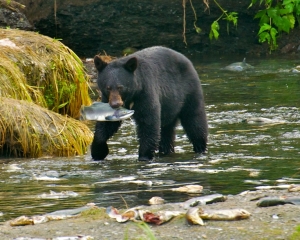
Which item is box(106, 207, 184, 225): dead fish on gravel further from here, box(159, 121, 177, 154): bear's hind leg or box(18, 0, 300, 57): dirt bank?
box(18, 0, 300, 57): dirt bank

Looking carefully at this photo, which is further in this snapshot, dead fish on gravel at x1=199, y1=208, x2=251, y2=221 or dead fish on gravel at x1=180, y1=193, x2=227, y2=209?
dead fish on gravel at x1=180, y1=193, x2=227, y2=209

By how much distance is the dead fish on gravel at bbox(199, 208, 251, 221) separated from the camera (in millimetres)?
4750

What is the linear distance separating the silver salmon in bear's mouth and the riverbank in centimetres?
258

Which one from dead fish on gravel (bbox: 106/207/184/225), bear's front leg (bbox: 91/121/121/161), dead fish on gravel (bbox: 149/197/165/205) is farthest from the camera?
bear's front leg (bbox: 91/121/121/161)

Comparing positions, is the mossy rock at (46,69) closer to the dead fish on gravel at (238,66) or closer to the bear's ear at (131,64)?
the bear's ear at (131,64)

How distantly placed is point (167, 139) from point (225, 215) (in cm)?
413

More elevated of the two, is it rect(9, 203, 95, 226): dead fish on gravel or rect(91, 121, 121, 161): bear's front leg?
rect(9, 203, 95, 226): dead fish on gravel

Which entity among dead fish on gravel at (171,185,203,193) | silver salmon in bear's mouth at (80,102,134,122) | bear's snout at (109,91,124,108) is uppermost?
bear's snout at (109,91,124,108)

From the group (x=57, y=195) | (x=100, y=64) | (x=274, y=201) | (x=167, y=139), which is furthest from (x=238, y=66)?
(x=274, y=201)

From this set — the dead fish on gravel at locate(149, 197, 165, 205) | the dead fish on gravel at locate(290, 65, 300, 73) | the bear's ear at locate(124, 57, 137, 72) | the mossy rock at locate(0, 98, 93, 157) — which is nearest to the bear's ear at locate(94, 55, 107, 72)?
the bear's ear at locate(124, 57, 137, 72)

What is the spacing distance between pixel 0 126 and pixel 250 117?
144 inches

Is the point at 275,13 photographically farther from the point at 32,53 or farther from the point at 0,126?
the point at 32,53

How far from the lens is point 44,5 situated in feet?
59.5

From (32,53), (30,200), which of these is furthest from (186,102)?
(30,200)
